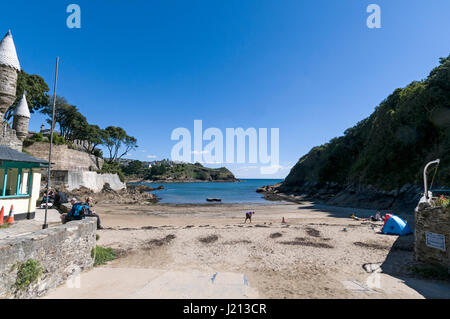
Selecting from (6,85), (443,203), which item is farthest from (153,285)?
(6,85)

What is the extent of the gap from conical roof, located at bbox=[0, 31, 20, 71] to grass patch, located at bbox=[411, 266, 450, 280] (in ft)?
74.0

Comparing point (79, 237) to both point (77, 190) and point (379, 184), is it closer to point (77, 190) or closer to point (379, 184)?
point (77, 190)

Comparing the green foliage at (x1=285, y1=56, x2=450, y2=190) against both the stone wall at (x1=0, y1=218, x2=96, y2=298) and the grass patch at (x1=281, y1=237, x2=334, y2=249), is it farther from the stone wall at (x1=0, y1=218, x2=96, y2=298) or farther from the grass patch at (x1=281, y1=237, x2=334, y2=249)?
the stone wall at (x1=0, y1=218, x2=96, y2=298)

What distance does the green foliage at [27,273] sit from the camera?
185 inches

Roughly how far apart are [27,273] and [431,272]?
1258cm

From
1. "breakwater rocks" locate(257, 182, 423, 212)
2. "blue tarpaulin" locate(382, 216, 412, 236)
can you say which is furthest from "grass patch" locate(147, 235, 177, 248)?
"breakwater rocks" locate(257, 182, 423, 212)

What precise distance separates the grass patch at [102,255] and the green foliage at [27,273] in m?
3.16

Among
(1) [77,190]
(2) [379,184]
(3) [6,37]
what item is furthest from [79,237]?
(2) [379,184]

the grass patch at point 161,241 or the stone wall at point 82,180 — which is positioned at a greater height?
the stone wall at point 82,180

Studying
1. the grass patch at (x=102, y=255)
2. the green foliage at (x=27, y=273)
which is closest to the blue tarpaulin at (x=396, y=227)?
the grass patch at (x=102, y=255)

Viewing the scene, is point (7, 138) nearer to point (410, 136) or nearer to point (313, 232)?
point (313, 232)

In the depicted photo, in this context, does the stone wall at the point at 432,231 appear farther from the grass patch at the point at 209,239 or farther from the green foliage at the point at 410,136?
the green foliage at the point at 410,136

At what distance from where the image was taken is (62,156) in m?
33.6

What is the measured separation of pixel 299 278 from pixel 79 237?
7.70 metres
